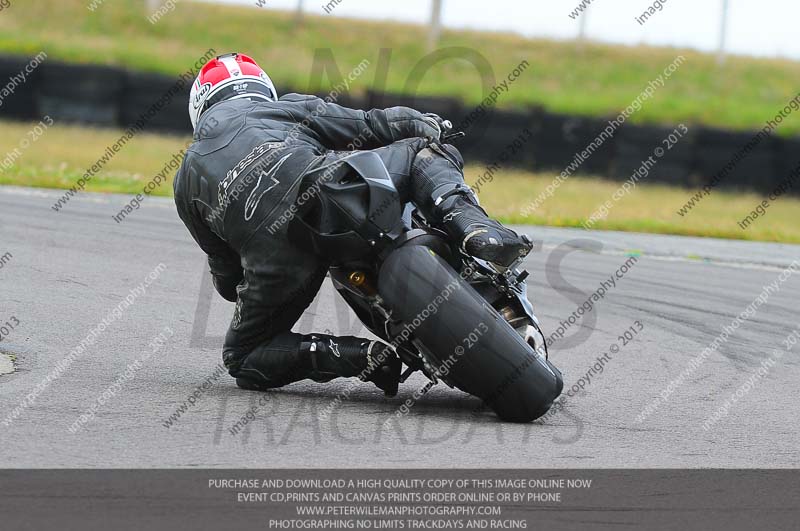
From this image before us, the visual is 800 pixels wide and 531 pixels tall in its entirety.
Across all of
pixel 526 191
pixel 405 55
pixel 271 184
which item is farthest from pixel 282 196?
pixel 405 55

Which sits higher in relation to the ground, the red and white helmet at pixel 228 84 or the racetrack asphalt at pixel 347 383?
the red and white helmet at pixel 228 84

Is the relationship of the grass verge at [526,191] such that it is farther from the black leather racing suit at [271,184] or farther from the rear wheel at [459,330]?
the rear wheel at [459,330]

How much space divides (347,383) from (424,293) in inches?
45.2

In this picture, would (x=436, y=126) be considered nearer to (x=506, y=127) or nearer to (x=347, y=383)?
(x=347, y=383)

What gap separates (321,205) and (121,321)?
2.40 metres

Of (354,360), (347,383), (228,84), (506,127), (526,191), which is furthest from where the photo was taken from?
(506,127)

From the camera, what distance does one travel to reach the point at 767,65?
115 ft

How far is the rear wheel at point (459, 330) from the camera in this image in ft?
13.8

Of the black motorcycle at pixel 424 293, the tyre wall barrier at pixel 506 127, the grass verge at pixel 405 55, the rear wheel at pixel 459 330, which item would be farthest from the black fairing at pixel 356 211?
the grass verge at pixel 405 55

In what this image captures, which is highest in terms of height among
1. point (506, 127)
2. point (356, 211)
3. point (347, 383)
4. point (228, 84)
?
point (356, 211)

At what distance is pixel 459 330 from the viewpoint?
4188 millimetres

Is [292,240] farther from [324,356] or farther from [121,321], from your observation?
[121,321]
